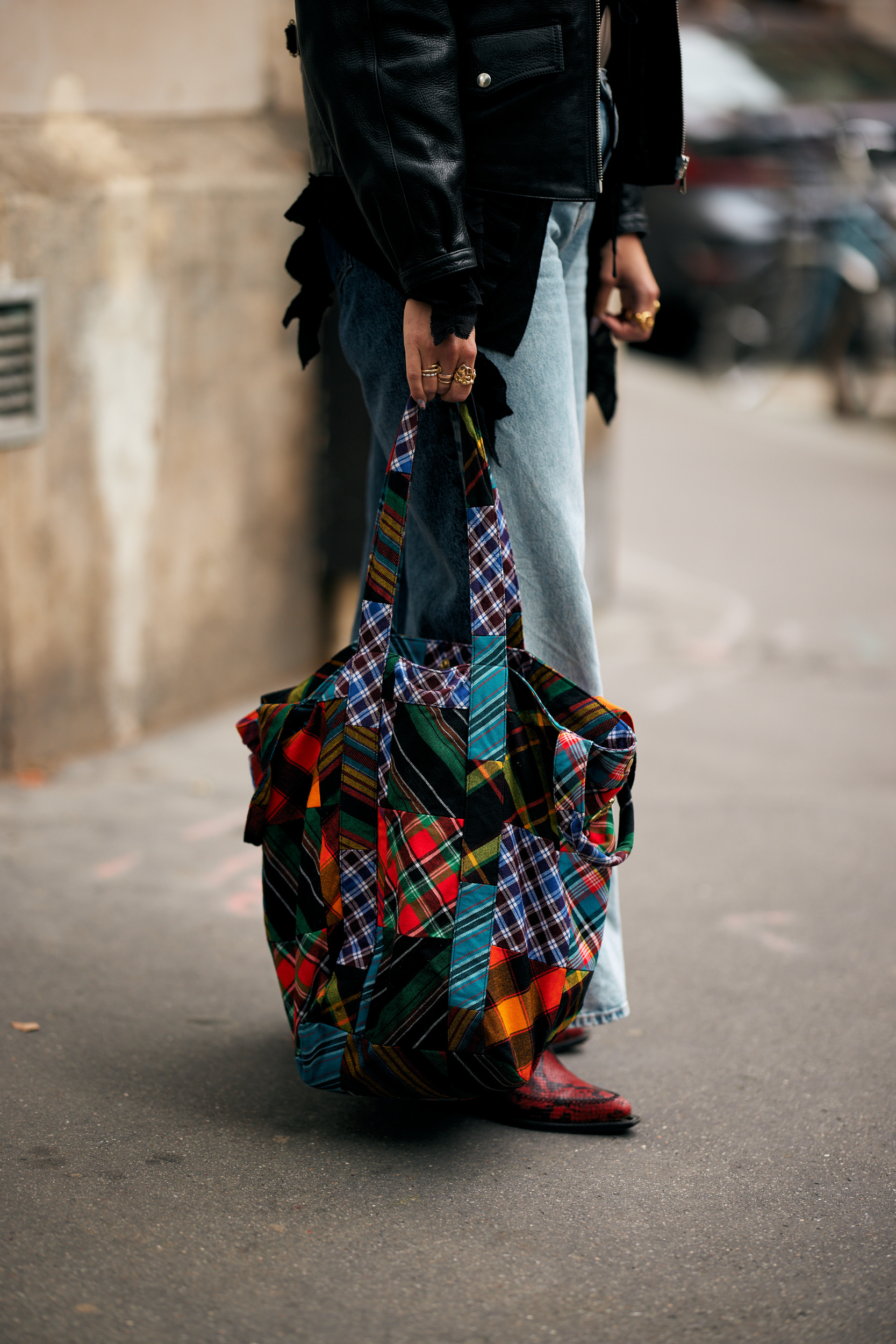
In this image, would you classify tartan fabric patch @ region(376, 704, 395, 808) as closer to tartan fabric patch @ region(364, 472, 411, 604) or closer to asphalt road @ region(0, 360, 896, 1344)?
tartan fabric patch @ region(364, 472, 411, 604)

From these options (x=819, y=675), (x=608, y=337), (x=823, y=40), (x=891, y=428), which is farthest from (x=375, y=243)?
(x=823, y=40)

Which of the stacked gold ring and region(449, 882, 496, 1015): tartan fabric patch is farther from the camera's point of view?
the stacked gold ring

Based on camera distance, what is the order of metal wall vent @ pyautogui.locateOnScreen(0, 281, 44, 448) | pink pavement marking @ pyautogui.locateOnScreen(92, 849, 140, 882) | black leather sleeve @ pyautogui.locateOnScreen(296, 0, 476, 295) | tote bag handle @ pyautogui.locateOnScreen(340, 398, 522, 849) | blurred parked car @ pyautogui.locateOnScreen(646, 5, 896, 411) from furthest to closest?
1. blurred parked car @ pyautogui.locateOnScreen(646, 5, 896, 411)
2. metal wall vent @ pyautogui.locateOnScreen(0, 281, 44, 448)
3. pink pavement marking @ pyautogui.locateOnScreen(92, 849, 140, 882)
4. tote bag handle @ pyautogui.locateOnScreen(340, 398, 522, 849)
5. black leather sleeve @ pyautogui.locateOnScreen(296, 0, 476, 295)

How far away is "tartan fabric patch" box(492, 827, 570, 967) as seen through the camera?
2.05 meters

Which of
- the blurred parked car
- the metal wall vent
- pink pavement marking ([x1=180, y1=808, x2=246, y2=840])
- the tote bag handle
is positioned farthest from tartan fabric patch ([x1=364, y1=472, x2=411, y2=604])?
the blurred parked car

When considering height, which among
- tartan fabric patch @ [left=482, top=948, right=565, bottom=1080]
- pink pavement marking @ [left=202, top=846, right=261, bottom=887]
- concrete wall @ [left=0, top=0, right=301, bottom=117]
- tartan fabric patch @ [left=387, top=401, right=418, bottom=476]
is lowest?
pink pavement marking @ [left=202, top=846, right=261, bottom=887]

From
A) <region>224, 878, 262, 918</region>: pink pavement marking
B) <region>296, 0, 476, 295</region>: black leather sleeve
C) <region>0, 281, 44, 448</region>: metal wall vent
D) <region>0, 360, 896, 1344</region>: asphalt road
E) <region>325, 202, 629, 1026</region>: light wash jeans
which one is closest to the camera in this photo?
<region>0, 360, 896, 1344</region>: asphalt road

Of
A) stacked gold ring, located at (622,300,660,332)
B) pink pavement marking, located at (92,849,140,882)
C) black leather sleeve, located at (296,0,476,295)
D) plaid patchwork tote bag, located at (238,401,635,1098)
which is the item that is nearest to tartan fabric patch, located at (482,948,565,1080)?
plaid patchwork tote bag, located at (238,401,635,1098)

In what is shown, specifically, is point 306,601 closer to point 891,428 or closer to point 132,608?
point 132,608

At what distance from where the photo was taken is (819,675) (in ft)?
15.6

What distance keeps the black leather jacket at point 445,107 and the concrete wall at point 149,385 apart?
1.54 meters

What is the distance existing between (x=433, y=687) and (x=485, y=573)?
0.59 ft

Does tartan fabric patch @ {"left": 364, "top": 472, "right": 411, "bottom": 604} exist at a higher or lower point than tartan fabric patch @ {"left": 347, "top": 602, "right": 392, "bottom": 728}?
higher

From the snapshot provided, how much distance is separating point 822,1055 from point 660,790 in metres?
1.32
